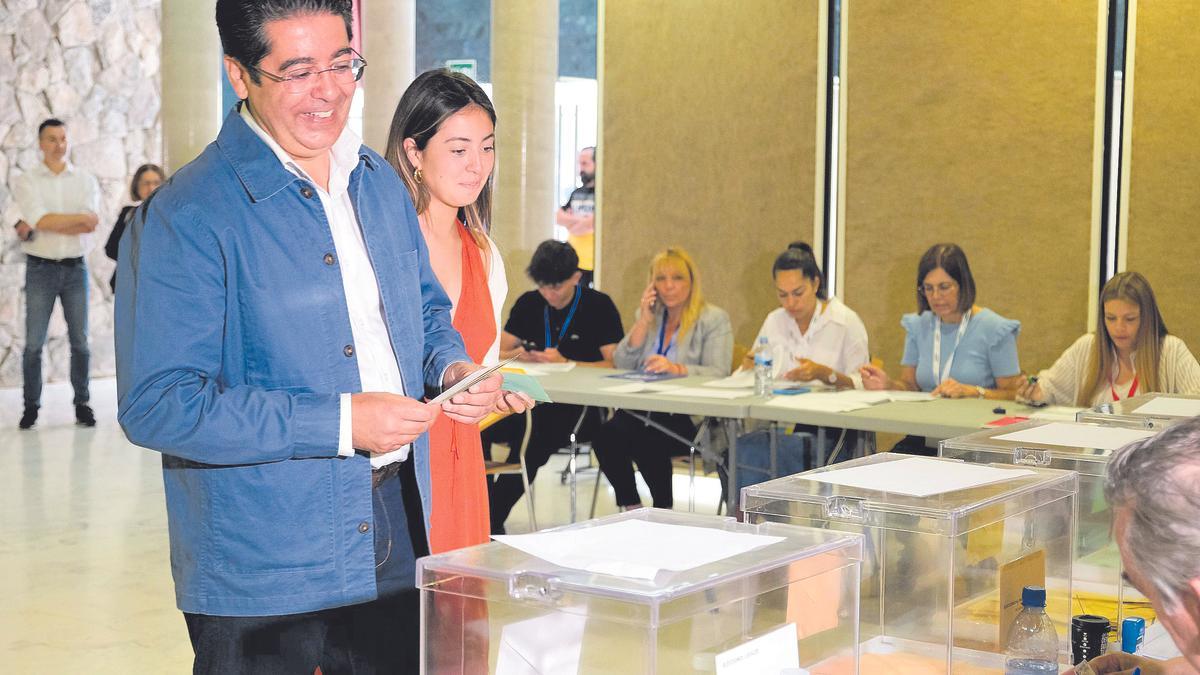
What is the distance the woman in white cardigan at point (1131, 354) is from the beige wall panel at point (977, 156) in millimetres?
1773

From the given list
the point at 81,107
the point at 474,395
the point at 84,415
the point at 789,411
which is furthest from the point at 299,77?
the point at 81,107

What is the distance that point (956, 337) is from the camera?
531 cm

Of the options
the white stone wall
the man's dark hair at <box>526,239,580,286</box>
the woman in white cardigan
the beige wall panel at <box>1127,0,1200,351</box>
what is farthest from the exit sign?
the woman in white cardigan

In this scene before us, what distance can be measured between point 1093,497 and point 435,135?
53.0 inches

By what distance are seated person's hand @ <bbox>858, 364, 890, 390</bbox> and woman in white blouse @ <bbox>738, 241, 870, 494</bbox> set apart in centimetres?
17

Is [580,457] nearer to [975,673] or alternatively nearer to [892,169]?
[892,169]

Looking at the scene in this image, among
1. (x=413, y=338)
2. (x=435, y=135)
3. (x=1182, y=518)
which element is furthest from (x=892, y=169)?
(x=1182, y=518)

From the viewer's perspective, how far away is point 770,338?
6000 mm

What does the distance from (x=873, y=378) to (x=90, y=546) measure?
135 inches

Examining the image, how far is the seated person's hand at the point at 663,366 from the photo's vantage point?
582 centimetres

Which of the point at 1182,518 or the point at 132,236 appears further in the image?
the point at 132,236

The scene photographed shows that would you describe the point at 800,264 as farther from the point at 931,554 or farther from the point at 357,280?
the point at 931,554

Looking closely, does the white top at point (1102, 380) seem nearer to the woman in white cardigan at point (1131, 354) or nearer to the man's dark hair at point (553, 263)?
the woman in white cardigan at point (1131, 354)

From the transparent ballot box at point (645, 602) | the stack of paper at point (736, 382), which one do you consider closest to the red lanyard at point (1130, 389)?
the stack of paper at point (736, 382)
